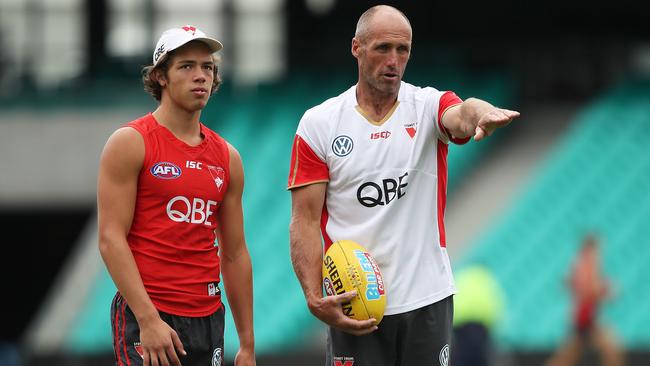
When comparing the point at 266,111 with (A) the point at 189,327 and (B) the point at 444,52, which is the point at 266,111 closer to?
(B) the point at 444,52

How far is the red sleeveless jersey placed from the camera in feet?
19.2

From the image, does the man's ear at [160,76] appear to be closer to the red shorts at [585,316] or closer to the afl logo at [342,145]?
the afl logo at [342,145]

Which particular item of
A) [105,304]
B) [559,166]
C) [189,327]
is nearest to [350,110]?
[189,327]

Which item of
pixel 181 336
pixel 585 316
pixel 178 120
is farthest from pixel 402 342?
pixel 585 316

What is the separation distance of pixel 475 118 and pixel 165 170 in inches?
54.9

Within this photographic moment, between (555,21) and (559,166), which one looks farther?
(555,21)

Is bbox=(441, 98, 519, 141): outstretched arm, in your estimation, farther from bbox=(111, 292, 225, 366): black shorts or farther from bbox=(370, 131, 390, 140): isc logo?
bbox=(111, 292, 225, 366): black shorts

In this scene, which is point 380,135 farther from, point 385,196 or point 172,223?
point 172,223

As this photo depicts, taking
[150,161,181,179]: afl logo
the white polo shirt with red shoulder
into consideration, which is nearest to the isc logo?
the white polo shirt with red shoulder

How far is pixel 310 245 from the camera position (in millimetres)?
6141

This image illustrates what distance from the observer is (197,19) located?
69.7ft

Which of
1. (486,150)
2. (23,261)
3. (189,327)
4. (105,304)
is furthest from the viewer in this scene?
(23,261)

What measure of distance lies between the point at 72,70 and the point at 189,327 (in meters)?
14.6

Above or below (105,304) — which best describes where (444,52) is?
above
